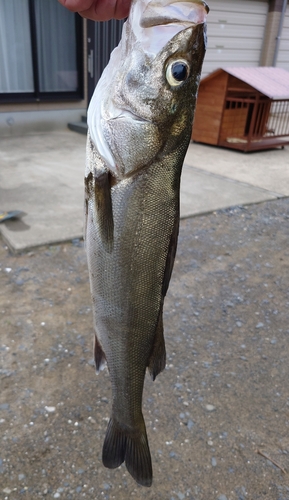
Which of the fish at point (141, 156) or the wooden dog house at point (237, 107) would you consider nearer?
the fish at point (141, 156)

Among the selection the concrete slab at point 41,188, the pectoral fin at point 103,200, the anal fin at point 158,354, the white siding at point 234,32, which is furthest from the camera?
the white siding at point 234,32

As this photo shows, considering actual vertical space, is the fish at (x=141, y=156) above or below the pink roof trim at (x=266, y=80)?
above

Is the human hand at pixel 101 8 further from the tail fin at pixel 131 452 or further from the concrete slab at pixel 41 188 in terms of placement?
the concrete slab at pixel 41 188

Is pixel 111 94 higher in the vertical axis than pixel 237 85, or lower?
higher

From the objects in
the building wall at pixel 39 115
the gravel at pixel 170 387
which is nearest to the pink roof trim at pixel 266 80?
the building wall at pixel 39 115

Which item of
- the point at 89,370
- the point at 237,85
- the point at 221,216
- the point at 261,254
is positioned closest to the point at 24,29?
the point at 237,85

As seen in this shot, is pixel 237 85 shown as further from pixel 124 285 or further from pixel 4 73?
pixel 124 285
